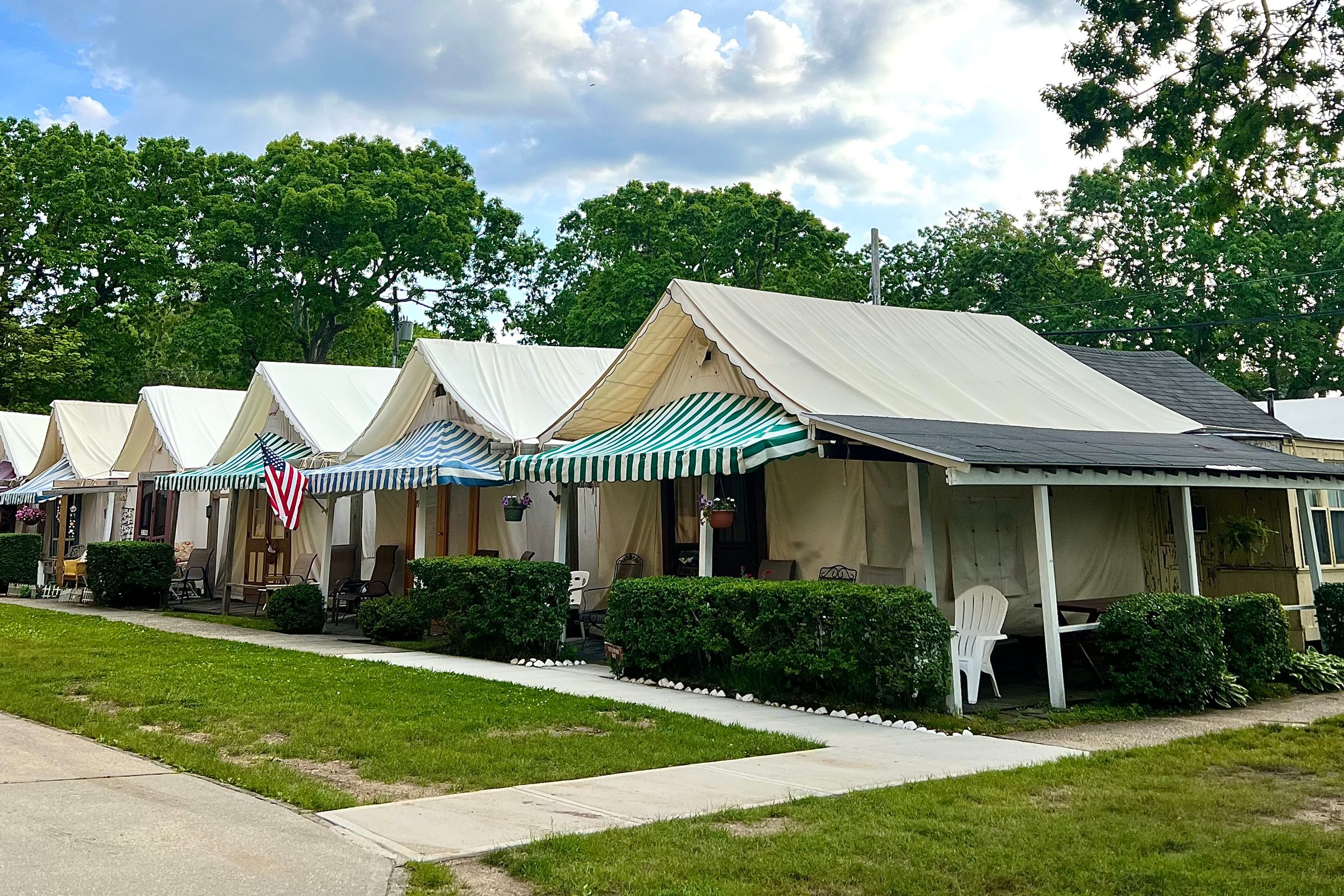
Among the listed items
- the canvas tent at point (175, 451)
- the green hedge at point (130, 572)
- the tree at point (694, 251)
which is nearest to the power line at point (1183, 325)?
the tree at point (694, 251)

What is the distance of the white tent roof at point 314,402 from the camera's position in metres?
20.3

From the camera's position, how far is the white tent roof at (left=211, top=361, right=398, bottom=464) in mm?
20344

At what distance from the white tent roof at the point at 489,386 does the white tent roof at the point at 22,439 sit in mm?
17152

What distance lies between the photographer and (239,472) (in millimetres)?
19516

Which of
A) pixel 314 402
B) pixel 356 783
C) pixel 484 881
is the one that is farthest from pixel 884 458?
pixel 314 402

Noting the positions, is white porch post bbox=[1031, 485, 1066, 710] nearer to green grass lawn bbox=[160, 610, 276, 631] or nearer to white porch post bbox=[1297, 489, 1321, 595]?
white porch post bbox=[1297, 489, 1321, 595]

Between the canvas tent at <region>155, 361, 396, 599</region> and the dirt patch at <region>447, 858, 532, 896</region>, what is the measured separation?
595 inches

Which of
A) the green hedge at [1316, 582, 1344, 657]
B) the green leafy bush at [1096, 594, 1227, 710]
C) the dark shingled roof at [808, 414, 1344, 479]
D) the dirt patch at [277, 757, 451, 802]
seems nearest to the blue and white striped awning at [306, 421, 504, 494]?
the dark shingled roof at [808, 414, 1344, 479]

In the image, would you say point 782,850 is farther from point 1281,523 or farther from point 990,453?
point 1281,523

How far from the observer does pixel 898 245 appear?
41.5 m

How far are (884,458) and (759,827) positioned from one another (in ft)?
19.5

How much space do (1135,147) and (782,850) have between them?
656 centimetres

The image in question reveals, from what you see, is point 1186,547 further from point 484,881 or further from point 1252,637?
point 484,881

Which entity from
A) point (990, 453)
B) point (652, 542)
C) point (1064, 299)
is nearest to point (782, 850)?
point (990, 453)
